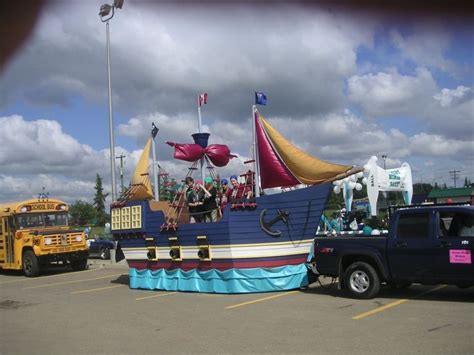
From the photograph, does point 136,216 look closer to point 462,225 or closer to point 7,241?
point 462,225

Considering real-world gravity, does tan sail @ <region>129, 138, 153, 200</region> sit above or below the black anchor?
above

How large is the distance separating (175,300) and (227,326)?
3.37 meters

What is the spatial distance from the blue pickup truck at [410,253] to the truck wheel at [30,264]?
1245 centimetres

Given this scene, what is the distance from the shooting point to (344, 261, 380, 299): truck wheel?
9750 millimetres

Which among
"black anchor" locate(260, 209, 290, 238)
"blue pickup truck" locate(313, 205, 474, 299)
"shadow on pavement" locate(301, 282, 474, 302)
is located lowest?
"shadow on pavement" locate(301, 282, 474, 302)

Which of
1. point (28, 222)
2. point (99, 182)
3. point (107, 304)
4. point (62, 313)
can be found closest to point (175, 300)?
point (107, 304)

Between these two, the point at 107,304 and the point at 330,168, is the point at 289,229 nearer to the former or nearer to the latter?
the point at 330,168

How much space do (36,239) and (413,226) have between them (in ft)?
47.2

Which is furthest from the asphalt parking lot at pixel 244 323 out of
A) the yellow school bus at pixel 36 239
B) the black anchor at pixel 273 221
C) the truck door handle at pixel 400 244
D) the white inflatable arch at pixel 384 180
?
the white inflatable arch at pixel 384 180

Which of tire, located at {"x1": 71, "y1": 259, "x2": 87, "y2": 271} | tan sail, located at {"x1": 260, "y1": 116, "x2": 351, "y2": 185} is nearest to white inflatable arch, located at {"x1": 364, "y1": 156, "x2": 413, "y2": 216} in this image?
tan sail, located at {"x1": 260, "y1": 116, "x2": 351, "y2": 185}

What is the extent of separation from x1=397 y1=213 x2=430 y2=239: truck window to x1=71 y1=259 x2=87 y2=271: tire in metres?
14.3

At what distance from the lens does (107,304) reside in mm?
11078

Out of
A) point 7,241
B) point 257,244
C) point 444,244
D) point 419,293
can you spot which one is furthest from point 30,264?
point 444,244

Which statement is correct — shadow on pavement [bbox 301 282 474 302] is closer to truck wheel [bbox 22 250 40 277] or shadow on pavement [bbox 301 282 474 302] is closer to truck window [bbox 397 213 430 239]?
truck window [bbox 397 213 430 239]
